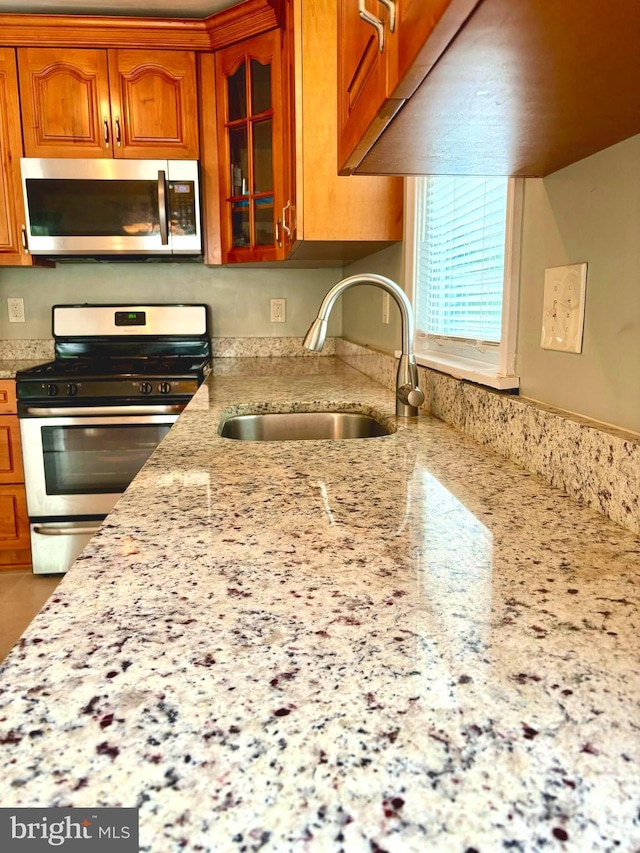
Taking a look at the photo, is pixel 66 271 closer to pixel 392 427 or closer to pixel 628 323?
pixel 392 427

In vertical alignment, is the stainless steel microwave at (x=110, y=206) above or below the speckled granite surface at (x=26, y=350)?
above

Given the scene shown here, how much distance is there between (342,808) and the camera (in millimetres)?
305

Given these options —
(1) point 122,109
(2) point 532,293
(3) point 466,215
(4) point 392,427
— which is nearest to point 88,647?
(2) point 532,293

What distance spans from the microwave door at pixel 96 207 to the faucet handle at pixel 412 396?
63.6 inches

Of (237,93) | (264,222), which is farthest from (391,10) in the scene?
→ (237,93)

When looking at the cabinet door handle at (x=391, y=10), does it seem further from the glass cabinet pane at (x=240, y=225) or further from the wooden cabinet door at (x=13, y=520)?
the wooden cabinet door at (x=13, y=520)

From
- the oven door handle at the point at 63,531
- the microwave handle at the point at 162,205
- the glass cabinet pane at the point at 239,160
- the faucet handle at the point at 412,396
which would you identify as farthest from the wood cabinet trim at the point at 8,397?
the faucet handle at the point at 412,396

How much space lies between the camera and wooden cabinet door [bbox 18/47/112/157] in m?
2.54

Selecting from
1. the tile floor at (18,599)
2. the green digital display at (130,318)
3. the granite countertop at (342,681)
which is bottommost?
the tile floor at (18,599)

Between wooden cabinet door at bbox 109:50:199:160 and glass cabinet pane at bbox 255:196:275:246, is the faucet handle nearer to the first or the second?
glass cabinet pane at bbox 255:196:275:246

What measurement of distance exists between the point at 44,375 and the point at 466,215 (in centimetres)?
175

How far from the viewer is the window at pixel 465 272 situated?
1.06m

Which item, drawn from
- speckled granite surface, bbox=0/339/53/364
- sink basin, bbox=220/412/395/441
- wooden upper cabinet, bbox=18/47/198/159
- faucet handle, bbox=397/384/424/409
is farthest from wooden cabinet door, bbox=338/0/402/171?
speckled granite surface, bbox=0/339/53/364

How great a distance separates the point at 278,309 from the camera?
10.2ft
